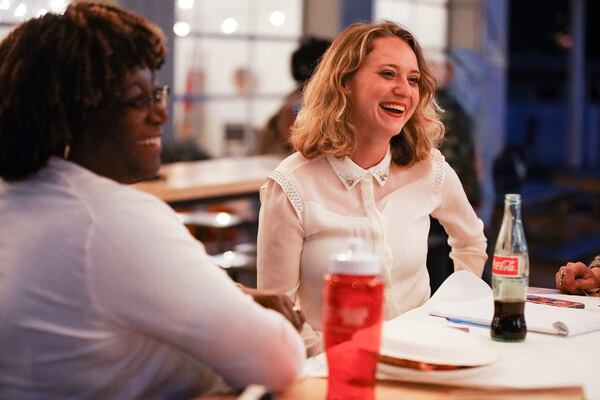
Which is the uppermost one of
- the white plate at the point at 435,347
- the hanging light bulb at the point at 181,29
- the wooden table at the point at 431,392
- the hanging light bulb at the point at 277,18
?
the hanging light bulb at the point at 277,18

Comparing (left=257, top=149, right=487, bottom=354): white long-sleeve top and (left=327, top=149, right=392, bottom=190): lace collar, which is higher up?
(left=327, top=149, right=392, bottom=190): lace collar

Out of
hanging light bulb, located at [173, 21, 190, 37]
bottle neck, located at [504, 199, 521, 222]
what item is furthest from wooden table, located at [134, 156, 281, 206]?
bottle neck, located at [504, 199, 521, 222]

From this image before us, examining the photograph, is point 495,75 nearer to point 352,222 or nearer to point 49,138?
point 352,222

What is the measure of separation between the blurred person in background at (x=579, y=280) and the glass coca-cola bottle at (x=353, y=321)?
1166mm

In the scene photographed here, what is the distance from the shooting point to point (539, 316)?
2.05m

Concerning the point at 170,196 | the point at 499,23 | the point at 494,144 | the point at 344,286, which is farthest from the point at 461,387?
the point at 499,23

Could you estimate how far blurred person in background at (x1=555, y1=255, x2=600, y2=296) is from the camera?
2441mm

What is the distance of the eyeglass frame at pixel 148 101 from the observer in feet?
4.91

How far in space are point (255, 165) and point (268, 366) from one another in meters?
4.53

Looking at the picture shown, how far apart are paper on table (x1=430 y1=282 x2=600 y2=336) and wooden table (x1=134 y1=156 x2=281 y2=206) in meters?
2.37

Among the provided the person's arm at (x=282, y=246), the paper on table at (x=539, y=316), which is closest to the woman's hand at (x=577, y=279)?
the paper on table at (x=539, y=316)

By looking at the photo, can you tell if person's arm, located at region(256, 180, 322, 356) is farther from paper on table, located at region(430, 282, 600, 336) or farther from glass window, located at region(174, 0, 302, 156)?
glass window, located at region(174, 0, 302, 156)

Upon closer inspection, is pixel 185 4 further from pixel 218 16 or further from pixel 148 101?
pixel 148 101

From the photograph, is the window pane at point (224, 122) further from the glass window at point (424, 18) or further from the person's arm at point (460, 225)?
the person's arm at point (460, 225)
